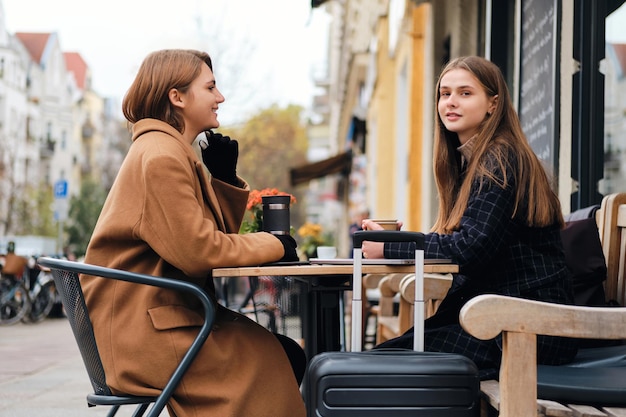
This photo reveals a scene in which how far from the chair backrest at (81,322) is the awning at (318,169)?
20.4 metres

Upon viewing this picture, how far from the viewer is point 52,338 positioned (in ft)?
42.5

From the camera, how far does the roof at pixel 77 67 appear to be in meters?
77.6

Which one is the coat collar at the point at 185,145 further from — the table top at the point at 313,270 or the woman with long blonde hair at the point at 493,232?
the woman with long blonde hair at the point at 493,232

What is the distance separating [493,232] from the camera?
287 centimetres

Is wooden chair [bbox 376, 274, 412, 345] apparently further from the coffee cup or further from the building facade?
the coffee cup

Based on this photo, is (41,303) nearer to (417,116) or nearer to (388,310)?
(417,116)

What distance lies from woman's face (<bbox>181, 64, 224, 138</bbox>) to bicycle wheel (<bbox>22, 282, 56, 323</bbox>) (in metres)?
14.4

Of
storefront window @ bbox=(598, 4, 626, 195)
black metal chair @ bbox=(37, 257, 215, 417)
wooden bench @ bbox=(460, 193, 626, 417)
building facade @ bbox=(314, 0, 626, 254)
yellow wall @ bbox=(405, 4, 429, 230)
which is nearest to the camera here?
wooden bench @ bbox=(460, 193, 626, 417)

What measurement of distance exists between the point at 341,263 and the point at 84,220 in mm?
38817

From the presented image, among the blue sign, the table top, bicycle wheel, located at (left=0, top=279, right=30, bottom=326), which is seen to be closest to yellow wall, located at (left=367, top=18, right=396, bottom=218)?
bicycle wheel, located at (left=0, top=279, right=30, bottom=326)

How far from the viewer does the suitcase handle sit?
8.77ft

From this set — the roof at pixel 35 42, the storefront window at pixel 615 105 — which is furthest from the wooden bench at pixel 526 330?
the roof at pixel 35 42

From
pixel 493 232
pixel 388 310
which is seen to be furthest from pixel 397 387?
pixel 388 310

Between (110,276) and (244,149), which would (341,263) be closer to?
(110,276)
